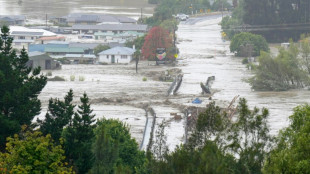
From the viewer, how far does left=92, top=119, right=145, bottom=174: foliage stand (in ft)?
71.6

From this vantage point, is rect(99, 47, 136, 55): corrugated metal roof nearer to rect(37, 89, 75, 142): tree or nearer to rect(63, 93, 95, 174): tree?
rect(37, 89, 75, 142): tree

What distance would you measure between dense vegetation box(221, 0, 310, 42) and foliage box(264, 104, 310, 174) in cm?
7484

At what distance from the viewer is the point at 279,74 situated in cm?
5916

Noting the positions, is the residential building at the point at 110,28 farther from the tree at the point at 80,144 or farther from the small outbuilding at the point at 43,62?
the tree at the point at 80,144

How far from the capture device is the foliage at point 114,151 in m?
21.8

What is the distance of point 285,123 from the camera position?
143 feet

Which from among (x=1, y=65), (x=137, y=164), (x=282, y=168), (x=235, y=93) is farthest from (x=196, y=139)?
(x=235, y=93)

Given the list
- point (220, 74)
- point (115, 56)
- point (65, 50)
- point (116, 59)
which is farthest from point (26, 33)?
point (220, 74)

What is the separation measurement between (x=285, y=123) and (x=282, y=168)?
25.2 m

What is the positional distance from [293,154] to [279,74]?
4083 cm

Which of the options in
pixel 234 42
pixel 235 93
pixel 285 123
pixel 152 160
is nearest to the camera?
pixel 152 160

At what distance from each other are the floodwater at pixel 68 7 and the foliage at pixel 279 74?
212ft

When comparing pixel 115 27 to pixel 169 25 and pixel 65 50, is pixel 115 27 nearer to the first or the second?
pixel 169 25

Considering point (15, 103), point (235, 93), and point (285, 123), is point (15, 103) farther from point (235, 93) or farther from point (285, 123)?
point (235, 93)
